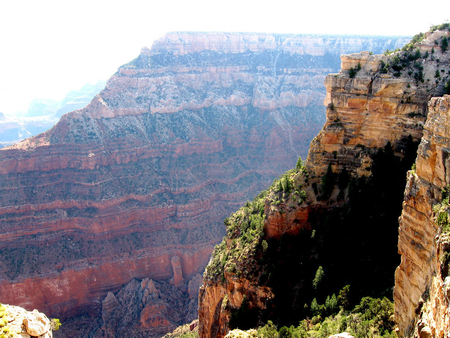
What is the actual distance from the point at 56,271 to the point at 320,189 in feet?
177

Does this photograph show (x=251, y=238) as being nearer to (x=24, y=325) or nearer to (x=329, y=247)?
(x=329, y=247)

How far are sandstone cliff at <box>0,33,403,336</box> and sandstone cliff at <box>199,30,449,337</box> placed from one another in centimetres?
3855

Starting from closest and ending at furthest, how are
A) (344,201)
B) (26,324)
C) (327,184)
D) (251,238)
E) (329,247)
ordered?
(26,324), (329,247), (344,201), (327,184), (251,238)

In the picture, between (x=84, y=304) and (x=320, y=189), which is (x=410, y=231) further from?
(x=84, y=304)

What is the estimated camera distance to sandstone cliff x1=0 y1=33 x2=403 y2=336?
228ft

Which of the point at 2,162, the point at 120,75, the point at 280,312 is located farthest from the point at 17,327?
the point at 120,75

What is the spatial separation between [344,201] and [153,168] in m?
64.7

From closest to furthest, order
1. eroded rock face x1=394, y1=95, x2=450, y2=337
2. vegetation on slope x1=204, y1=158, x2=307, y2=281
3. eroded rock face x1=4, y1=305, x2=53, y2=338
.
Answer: eroded rock face x1=4, y1=305, x2=53, y2=338 < eroded rock face x1=394, y1=95, x2=450, y2=337 < vegetation on slope x1=204, y1=158, x2=307, y2=281

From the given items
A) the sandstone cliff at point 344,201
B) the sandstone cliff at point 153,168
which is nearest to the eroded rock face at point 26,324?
the sandstone cliff at point 344,201

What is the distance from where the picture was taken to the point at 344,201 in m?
35.1

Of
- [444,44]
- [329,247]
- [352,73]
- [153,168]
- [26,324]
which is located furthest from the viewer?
[153,168]

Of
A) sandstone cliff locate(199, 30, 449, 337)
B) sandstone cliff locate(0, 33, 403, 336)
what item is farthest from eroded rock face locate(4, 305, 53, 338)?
sandstone cliff locate(0, 33, 403, 336)

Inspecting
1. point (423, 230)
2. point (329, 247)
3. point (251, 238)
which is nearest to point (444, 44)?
point (329, 247)

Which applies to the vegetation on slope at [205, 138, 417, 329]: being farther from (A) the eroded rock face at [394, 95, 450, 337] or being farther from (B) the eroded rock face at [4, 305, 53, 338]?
(B) the eroded rock face at [4, 305, 53, 338]
